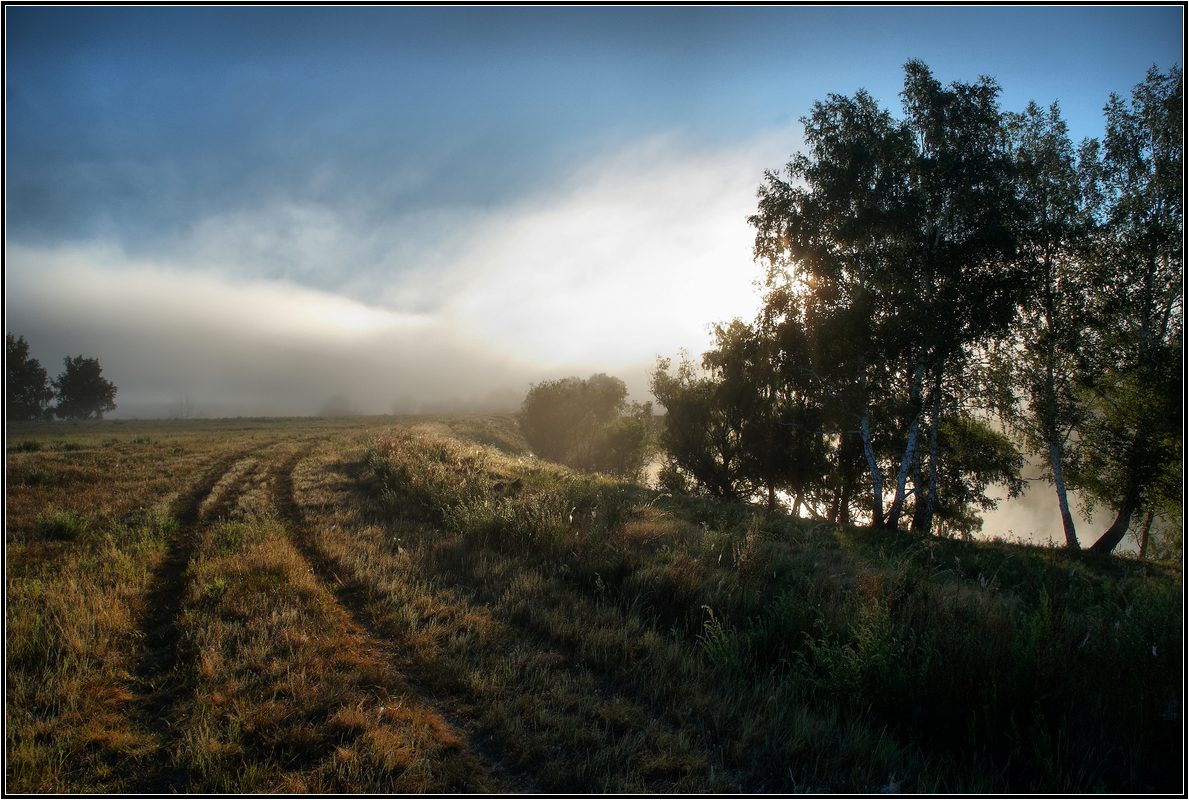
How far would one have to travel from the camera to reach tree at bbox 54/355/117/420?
278ft

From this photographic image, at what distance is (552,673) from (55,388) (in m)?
121

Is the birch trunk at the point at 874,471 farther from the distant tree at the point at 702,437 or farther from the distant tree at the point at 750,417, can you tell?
the distant tree at the point at 702,437

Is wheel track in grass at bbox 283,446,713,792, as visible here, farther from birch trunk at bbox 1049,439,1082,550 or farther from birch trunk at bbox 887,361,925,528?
birch trunk at bbox 1049,439,1082,550

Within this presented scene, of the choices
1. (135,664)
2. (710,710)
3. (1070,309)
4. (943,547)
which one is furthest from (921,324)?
(135,664)

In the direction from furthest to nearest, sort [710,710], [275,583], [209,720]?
1. [275,583]
2. [710,710]
3. [209,720]

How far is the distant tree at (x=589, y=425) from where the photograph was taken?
62.4 metres

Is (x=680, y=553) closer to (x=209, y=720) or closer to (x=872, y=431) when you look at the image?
(x=209, y=720)

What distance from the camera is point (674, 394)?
31641mm

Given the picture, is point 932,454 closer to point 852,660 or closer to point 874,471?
point 874,471

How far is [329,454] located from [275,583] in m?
19.0

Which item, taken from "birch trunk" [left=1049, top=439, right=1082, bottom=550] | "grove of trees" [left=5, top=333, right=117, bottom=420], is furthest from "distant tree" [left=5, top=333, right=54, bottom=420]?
"birch trunk" [left=1049, top=439, right=1082, bottom=550]

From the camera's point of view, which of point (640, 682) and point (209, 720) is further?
point (640, 682)

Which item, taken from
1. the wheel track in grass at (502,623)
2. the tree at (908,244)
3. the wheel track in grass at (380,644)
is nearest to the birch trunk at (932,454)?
the tree at (908,244)

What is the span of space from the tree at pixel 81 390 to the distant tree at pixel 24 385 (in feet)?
6.73
